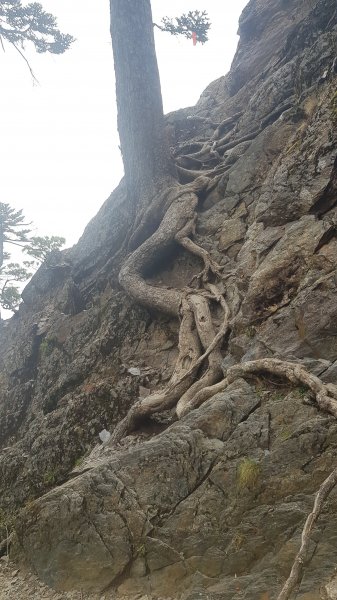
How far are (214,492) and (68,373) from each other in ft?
17.4

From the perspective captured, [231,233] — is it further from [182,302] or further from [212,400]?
[212,400]

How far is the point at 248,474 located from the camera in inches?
132

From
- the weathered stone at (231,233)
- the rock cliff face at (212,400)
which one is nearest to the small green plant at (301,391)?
the rock cliff face at (212,400)

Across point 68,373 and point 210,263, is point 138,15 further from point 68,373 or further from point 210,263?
point 68,373

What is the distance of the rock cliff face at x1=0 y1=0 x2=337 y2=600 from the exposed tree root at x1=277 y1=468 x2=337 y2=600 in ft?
0.46

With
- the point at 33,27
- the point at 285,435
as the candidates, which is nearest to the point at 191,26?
the point at 33,27

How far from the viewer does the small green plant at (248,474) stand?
3314mm

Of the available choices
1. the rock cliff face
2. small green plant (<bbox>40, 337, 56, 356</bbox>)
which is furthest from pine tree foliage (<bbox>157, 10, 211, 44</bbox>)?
small green plant (<bbox>40, 337, 56, 356</bbox>)

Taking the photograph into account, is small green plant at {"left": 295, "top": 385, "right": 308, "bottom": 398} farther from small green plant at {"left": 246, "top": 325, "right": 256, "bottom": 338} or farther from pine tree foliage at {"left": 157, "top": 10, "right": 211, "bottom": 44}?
pine tree foliage at {"left": 157, "top": 10, "right": 211, "bottom": 44}

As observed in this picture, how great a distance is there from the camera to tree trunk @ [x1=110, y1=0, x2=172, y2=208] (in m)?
10.1

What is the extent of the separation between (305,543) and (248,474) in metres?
0.88

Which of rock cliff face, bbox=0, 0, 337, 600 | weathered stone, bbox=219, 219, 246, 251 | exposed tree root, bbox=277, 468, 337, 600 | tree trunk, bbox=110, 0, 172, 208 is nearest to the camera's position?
exposed tree root, bbox=277, 468, 337, 600

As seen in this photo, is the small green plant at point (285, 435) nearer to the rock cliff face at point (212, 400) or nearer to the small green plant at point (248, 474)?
the rock cliff face at point (212, 400)

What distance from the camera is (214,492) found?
3.43m
